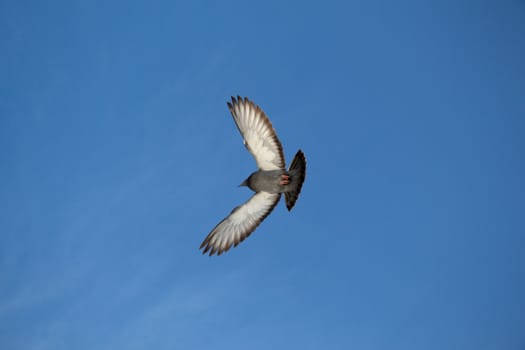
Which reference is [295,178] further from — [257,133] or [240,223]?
[240,223]

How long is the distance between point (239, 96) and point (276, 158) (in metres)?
2.30

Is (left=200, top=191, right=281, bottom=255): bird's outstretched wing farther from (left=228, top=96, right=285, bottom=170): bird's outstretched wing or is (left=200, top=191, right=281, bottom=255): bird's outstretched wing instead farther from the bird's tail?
(left=228, top=96, right=285, bottom=170): bird's outstretched wing

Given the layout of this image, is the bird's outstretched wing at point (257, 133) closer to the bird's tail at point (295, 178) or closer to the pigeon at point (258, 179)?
the pigeon at point (258, 179)

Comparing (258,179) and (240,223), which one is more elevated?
(258,179)

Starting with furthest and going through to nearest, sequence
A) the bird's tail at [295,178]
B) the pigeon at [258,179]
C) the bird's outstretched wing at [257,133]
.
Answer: the bird's outstretched wing at [257,133] → the pigeon at [258,179] → the bird's tail at [295,178]

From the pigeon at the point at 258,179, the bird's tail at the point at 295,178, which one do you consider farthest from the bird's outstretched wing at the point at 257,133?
the bird's tail at the point at 295,178

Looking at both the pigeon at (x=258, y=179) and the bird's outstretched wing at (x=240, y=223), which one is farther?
the bird's outstretched wing at (x=240, y=223)

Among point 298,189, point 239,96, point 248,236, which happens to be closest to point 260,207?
point 248,236

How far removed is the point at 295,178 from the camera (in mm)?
11859

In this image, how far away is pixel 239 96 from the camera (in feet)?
41.5

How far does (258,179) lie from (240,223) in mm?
1885

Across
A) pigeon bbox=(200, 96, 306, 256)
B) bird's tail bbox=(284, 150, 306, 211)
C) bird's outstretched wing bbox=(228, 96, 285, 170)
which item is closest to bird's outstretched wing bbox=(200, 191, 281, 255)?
pigeon bbox=(200, 96, 306, 256)

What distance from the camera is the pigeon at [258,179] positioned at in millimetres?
12086

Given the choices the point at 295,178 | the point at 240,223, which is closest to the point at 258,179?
the point at 295,178
